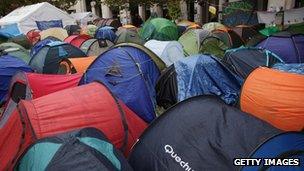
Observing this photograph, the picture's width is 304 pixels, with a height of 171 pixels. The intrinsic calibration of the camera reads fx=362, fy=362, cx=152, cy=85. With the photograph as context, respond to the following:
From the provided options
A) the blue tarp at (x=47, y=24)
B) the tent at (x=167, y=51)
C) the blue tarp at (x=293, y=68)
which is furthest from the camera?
the blue tarp at (x=47, y=24)

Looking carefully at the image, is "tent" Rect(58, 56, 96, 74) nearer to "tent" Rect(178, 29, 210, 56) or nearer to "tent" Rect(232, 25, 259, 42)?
"tent" Rect(178, 29, 210, 56)

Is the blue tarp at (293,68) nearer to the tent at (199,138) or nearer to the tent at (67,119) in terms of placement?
the tent at (199,138)

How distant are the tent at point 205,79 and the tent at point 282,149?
12.9 feet

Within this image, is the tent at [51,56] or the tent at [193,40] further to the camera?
the tent at [193,40]

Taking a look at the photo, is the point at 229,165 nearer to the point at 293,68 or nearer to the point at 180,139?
the point at 180,139

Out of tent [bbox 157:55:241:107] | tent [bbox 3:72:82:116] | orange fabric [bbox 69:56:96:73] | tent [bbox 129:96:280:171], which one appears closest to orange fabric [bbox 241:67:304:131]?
tent [bbox 157:55:241:107]

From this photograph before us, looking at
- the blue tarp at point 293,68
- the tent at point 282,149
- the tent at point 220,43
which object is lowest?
the tent at point 220,43

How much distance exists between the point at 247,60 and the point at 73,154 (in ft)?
19.8

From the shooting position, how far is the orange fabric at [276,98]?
19.5 feet

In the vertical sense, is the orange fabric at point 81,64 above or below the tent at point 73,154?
below

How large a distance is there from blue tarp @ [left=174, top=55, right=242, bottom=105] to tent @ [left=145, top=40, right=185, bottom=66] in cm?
266

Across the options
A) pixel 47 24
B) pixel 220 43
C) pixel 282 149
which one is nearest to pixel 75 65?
pixel 220 43

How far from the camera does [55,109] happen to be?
4945mm

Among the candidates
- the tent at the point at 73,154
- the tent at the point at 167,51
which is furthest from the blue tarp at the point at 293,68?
the tent at the point at 73,154
